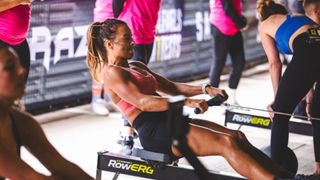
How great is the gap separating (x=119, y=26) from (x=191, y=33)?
4.73 meters

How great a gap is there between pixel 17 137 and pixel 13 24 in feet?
6.35

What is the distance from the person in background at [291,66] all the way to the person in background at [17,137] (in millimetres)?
1930

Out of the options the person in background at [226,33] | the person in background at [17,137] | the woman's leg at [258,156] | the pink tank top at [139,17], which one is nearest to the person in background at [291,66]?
the woman's leg at [258,156]

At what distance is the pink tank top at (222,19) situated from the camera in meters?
6.39

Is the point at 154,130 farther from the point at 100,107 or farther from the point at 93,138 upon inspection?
the point at 100,107

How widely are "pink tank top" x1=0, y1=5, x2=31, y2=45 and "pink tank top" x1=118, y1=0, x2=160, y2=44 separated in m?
1.00

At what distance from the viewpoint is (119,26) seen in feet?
12.5

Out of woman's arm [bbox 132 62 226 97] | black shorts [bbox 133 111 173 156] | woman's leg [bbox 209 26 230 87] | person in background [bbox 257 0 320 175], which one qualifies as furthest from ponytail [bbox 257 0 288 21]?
woman's leg [bbox 209 26 230 87]

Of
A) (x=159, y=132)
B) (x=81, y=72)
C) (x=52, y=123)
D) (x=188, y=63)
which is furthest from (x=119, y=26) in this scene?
(x=188, y=63)

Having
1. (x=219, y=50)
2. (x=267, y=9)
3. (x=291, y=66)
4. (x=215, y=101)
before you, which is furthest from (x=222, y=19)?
(x=215, y=101)

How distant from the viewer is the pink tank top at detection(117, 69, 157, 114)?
3.67 m

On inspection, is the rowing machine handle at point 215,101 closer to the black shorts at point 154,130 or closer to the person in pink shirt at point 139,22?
the black shorts at point 154,130

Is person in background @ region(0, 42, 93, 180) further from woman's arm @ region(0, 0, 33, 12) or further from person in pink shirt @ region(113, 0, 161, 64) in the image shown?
person in pink shirt @ region(113, 0, 161, 64)

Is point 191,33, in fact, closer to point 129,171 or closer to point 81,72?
point 81,72
